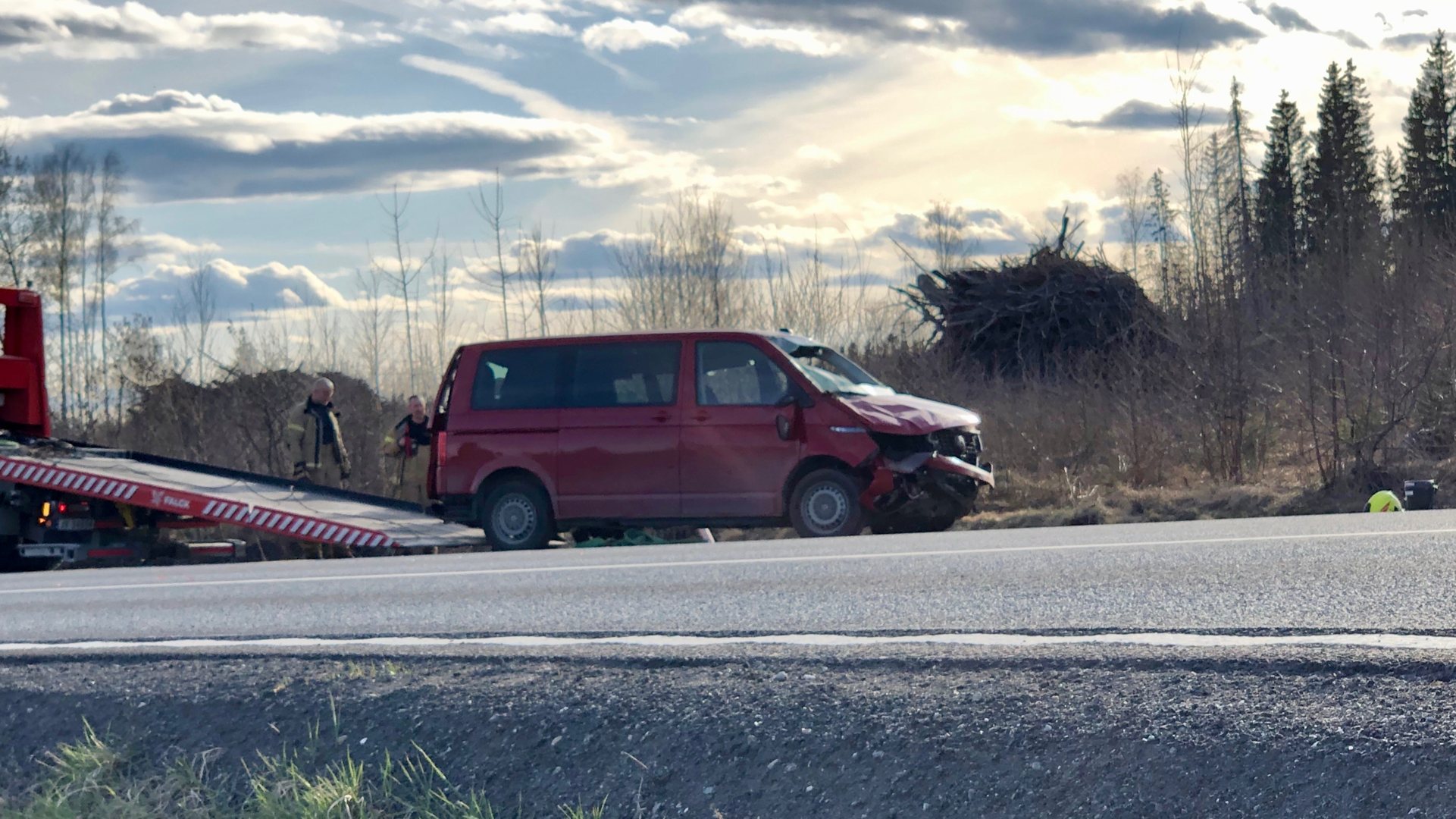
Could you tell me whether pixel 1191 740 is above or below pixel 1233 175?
below

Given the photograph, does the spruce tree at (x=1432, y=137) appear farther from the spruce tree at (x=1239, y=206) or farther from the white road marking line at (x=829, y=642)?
the white road marking line at (x=829, y=642)

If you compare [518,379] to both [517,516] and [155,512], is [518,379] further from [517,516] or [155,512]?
[155,512]

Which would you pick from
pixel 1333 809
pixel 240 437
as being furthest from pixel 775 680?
pixel 240 437

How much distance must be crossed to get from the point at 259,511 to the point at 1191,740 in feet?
36.8

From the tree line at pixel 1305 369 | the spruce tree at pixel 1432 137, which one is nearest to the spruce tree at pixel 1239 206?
the tree line at pixel 1305 369

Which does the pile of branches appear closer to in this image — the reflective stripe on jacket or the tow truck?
the reflective stripe on jacket

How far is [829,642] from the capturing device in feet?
17.1

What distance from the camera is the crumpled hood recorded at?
11781mm

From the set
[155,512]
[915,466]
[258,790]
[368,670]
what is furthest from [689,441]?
[258,790]

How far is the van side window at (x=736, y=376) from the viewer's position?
12.2m

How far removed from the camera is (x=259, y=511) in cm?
1330

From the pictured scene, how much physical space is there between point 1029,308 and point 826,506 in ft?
54.5

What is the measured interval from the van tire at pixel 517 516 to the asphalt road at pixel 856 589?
2611 mm

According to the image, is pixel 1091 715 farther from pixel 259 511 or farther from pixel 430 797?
pixel 259 511
